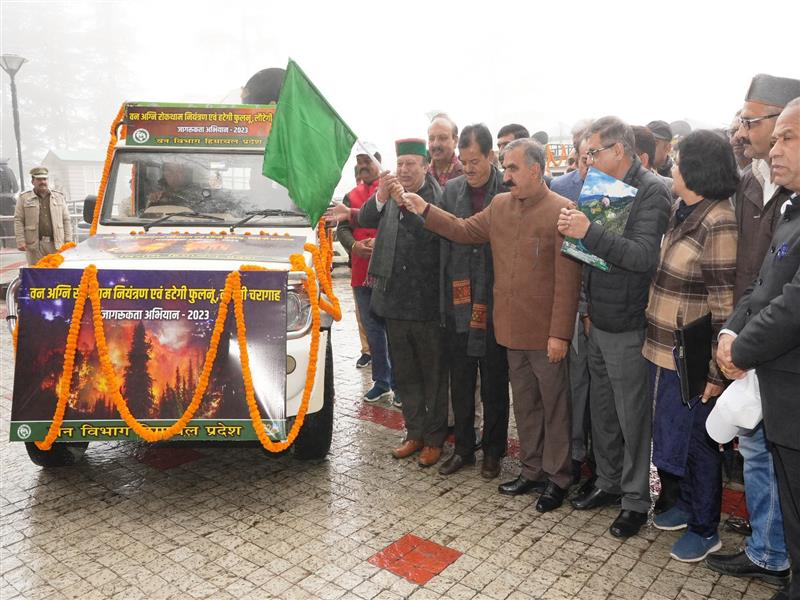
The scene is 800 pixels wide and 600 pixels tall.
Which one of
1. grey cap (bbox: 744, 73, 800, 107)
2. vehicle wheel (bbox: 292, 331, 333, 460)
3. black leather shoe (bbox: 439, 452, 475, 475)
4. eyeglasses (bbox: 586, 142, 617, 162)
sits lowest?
black leather shoe (bbox: 439, 452, 475, 475)

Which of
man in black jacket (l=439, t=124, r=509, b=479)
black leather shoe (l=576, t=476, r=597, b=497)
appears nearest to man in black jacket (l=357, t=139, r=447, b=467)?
man in black jacket (l=439, t=124, r=509, b=479)

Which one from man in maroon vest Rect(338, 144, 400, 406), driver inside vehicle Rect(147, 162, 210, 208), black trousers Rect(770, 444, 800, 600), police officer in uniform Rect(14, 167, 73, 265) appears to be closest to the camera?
black trousers Rect(770, 444, 800, 600)

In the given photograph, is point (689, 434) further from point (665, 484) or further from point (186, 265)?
point (186, 265)

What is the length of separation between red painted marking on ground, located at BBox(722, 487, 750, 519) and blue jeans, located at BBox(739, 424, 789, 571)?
2.29ft

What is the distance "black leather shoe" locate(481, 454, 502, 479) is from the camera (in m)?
4.42

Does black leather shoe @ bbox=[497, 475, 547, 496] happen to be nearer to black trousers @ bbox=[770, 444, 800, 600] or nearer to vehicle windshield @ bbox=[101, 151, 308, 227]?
black trousers @ bbox=[770, 444, 800, 600]

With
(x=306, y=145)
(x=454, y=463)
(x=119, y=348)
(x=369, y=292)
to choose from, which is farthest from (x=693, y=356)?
(x=369, y=292)

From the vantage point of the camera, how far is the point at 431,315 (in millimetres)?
4590

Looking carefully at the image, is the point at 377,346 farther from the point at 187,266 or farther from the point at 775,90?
the point at 775,90

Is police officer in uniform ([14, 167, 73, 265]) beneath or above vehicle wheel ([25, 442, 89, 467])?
above

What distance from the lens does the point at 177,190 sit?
5098 mm

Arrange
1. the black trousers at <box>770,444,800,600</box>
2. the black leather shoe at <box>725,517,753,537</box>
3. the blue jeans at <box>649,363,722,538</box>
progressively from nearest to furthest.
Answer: the black trousers at <box>770,444,800,600</box> < the blue jeans at <box>649,363,722,538</box> < the black leather shoe at <box>725,517,753,537</box>

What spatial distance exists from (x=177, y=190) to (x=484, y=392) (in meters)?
2.84

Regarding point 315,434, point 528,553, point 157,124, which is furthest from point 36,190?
point 528,553
